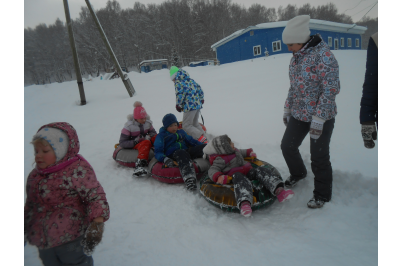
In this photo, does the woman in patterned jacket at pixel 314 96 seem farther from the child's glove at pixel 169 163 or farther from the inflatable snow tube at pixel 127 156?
the inflatable snow tube at pixel 127 156

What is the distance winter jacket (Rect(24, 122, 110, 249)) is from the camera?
152 centimetres

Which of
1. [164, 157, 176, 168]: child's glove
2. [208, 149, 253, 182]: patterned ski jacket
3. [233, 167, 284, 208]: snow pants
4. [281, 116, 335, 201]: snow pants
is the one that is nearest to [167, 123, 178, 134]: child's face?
[164, 157, 176, 168]: child's glove

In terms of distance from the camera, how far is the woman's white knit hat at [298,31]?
2.24m

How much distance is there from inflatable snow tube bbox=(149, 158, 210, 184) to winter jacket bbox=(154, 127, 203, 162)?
0.56 feet

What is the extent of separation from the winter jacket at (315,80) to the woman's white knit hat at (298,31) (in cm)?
9

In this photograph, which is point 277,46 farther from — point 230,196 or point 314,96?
point 230,196

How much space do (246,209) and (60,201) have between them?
69.5 inches

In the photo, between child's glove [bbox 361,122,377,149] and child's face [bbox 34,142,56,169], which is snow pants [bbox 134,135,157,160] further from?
child's glove [bbox 361,122,377,149]

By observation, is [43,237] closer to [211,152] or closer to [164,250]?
[164,250]

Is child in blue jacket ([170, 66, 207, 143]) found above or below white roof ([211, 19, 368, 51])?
below

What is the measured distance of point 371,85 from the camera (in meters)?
1.91

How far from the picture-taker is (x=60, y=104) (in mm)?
10734

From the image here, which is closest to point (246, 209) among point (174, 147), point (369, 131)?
point (369, 131)
